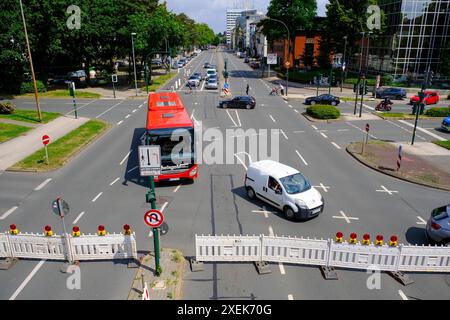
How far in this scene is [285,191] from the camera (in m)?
13.9

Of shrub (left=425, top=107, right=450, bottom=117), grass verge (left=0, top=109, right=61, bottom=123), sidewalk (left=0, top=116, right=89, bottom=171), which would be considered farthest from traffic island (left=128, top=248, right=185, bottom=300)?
shrub (left=425, top=107, right=450, bottom=117)

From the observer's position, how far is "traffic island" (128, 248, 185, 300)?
9.60 m

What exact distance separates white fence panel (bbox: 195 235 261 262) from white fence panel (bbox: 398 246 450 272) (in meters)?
4.24

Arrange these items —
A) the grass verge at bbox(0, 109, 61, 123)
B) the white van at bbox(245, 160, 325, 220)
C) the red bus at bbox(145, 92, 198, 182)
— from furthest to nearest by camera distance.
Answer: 1. the grass verge at bbox(0, 109, 61, 123)
2. the red bus at bbox(145, 92, 198, 182)
3. the white van at bbox(245, 160, 325, 220)

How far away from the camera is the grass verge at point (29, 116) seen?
3080 cm

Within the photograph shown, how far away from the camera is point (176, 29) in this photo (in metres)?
55.7

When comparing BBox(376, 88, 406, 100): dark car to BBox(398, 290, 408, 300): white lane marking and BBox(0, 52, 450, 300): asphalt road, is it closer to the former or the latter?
BBox(0, 52, 450, 300): asphalt road

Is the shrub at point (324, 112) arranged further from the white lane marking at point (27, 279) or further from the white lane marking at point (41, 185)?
the white lane marking at point (27, 279)

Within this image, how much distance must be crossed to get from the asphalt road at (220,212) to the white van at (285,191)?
1.49 feet

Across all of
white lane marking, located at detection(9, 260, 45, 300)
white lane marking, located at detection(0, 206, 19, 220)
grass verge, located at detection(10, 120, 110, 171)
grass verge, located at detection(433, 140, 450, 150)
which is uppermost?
grass verge, located at detection(10, 120, 110, 171)

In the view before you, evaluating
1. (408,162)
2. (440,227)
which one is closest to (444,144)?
(408,162)

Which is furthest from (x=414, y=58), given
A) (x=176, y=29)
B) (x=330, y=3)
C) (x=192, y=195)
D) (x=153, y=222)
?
(x=153, y=222)

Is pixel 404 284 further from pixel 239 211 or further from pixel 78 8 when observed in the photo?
pixel 78 8
